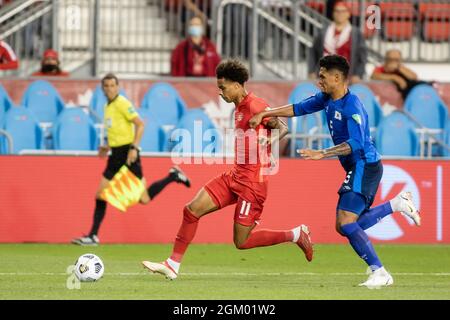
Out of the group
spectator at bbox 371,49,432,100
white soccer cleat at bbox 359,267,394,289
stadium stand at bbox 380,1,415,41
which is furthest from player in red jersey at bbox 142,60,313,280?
stadium stand at bbox 380,1,415,41

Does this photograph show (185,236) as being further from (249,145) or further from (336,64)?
(336,64)

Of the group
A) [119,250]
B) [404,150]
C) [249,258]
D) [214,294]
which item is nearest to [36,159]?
[119,250]

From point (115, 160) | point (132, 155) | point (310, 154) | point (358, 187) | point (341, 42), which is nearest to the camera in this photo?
point (310, 154)

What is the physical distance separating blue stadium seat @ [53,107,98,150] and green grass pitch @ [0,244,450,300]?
7.56 feet

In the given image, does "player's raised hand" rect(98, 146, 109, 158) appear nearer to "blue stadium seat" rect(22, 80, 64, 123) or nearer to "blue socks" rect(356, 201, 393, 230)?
"blue stadium seat" rect(22, 80, 64, 123)

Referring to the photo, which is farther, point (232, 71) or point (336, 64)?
point (232, 71)

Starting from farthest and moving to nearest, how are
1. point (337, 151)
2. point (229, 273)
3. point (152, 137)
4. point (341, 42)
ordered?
point (341, 42)
point (152, 137)
point (229, 273)
point (337, 151)

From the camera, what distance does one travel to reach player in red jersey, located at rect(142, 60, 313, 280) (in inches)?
480

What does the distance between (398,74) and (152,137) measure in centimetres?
442

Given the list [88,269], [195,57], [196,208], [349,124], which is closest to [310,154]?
[349,124]

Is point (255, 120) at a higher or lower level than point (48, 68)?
higher

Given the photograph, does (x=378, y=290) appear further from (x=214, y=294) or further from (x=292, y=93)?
(x=292, y=93)

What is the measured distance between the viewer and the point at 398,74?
823 inches
